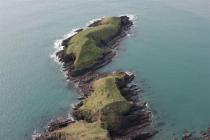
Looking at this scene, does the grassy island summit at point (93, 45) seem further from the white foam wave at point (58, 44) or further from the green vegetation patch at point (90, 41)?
the white foam wave at point (58, 44)

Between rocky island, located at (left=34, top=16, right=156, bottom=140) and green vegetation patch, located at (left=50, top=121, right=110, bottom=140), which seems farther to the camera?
rocky island, located at (left=34, top=16, right=156, bottom=140)

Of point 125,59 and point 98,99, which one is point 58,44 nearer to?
point 125,59

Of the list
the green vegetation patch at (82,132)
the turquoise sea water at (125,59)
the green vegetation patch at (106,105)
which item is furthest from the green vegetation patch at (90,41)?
the green vegetation patch at (82,132)

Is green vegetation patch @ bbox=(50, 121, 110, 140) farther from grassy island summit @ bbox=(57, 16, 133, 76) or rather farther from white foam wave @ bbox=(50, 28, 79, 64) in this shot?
white foam wave @ bbox=(50, 28, 79, 64)

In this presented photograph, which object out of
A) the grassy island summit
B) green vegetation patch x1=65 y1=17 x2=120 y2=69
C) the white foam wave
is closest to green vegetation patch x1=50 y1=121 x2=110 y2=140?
the grassy island summit

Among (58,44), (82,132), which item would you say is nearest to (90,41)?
(58,44)

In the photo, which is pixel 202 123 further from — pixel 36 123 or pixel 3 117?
pixel 3 117
